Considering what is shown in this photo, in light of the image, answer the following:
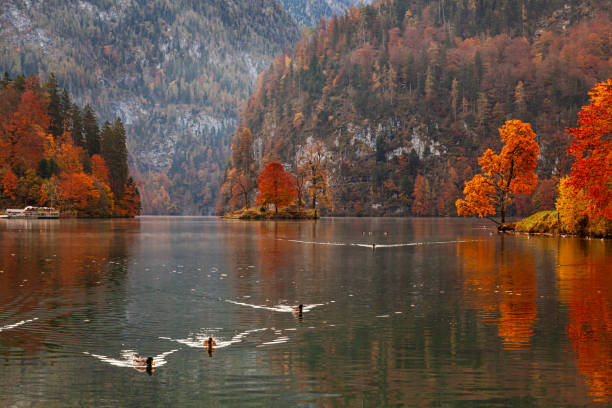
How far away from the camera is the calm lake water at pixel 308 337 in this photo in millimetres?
13609

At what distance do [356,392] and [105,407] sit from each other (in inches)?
215

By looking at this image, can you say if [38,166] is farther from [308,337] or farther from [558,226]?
[308,337]

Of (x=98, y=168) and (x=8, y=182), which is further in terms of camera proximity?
(x=98, y=168)

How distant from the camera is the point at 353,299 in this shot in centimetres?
2731

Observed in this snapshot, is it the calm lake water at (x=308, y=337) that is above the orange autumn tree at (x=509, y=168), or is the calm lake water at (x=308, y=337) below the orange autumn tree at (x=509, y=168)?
below

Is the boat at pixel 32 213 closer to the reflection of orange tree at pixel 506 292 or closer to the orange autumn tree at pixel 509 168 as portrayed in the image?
the orange autumn tree at pixel 509 168

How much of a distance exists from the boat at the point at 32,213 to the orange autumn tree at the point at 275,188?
5839 centimetres

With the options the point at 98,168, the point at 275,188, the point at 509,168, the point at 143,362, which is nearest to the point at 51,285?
the point at 143,362

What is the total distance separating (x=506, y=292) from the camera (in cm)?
2934

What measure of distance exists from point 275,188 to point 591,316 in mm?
157868

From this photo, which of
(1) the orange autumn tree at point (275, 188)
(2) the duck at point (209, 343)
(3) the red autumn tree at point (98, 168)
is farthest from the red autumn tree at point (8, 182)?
(2) the duck at point (209, 343)

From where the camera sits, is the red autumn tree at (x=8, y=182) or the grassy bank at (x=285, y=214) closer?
the red autumn tree at (x=8, y=182)

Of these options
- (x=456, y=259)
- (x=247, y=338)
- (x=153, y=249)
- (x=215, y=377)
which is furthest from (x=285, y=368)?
(x=153, y=249)

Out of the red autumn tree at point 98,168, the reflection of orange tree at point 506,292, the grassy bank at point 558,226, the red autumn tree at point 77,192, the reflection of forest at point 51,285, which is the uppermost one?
the red autumn tree at point 98,168
